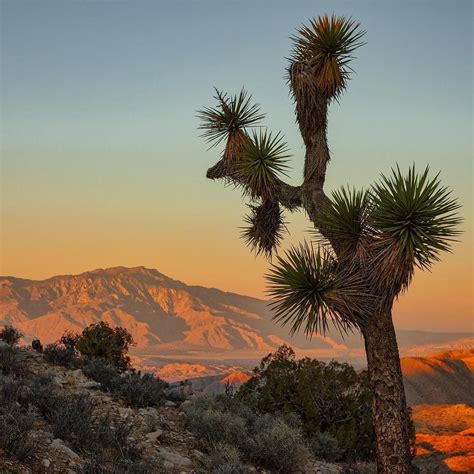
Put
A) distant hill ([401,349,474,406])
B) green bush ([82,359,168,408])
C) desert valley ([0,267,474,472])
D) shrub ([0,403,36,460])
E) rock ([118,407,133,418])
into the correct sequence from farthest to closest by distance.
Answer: desert valley ([0,267,474,472]), distant hill ([401,349,474,406]), green bush ([82,359,168,408]), rock ([118,407,133,418]), shrub ([0,403,36,460])

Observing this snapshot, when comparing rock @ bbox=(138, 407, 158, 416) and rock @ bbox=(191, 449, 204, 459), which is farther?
rock @ bbox=(138, 407, 158, 416)

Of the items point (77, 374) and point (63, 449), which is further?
point (77, 374)

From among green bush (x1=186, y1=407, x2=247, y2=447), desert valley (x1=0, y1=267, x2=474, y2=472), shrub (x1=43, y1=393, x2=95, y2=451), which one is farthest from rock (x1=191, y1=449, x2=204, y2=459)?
desert valley (x1=0, y1=267, x2=474, y2=472)

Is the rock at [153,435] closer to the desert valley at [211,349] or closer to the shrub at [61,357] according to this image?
the shrub at [61,357]

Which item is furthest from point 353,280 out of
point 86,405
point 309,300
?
point 86,405

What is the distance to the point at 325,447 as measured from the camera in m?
15.0

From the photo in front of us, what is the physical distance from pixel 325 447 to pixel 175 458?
201 inches

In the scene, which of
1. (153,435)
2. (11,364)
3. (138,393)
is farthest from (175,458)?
(11,364)

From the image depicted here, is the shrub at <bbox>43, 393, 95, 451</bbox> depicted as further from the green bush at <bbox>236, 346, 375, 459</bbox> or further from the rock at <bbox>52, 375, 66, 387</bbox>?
the green bush at <bbox>236, 346, 375, 459</bbox>

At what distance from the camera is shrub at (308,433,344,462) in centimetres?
1488

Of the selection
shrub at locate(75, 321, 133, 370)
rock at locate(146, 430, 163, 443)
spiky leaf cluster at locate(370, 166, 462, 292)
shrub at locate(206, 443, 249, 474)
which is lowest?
shrub at locate(206, 443, 249, 474)

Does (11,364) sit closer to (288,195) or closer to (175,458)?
(175,458)

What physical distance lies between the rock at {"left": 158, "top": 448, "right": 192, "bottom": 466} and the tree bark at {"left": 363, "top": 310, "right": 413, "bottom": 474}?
11.3 ft

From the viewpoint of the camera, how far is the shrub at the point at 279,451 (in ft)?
39.4
